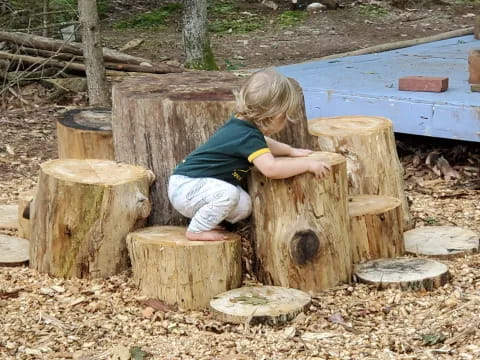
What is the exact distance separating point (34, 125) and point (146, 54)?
Answer: 301cm

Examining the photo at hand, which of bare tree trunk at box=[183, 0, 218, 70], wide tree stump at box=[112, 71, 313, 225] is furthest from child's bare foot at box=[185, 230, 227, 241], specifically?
bare tree trunk at box=[183, 0, 218, 70]

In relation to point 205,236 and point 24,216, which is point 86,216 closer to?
point 205,236

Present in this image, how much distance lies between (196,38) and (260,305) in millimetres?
6202

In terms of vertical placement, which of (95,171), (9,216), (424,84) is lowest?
(9,216)

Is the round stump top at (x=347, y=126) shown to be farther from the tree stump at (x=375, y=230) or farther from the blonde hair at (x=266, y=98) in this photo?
the blonde hair at (x=266, y=98)

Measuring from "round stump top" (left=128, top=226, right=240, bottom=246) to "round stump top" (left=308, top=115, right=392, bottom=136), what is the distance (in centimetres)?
103

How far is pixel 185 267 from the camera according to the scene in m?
3.89

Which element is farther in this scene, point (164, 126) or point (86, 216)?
point (164, 126)

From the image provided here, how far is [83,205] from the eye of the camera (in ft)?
13.5

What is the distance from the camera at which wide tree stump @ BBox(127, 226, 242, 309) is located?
3.89 metres

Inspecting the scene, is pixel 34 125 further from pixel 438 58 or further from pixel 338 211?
pixel 338 211

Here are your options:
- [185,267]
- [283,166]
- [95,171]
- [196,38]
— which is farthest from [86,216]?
[196,38]

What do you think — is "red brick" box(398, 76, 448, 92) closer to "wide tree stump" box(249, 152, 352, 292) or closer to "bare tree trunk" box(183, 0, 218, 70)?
"wide tree stump" box(249, 152, 352, 292)

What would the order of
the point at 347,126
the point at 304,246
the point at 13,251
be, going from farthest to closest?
the point at 347,126
the point at 13,251
the point at 304,246
